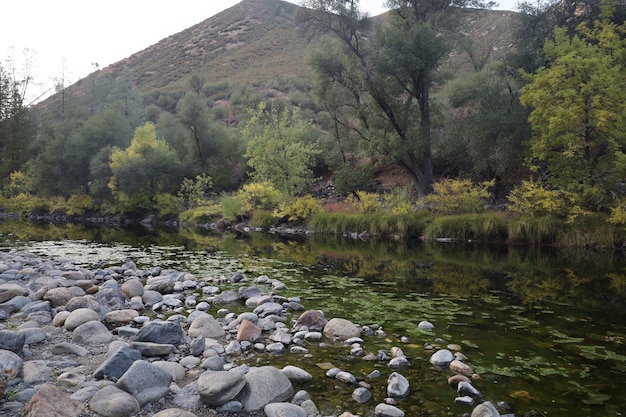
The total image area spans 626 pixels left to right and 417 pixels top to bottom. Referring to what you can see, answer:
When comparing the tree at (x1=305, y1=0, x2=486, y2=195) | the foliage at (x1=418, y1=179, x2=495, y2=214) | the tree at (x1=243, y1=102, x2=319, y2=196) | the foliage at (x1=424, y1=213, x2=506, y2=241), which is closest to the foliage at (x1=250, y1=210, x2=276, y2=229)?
the tree at (x1=243, y1=102, x2=319, y2=196)

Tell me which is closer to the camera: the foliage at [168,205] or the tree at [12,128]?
the foliage at [168,205]

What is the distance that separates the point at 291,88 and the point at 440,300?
6308cm

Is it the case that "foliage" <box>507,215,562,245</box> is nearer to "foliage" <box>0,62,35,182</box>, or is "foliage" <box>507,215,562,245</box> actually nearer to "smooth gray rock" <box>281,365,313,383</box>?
"smooth gray rock" <box>281,365,313,383</box>

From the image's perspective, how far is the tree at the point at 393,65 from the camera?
78.1 ft

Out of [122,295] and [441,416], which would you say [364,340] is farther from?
[122,295]

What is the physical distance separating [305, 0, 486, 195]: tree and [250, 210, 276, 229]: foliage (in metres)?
7.72

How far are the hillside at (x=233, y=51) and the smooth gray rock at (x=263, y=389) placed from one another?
67295 mm

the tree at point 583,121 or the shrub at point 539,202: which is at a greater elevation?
the tree at point 583,121

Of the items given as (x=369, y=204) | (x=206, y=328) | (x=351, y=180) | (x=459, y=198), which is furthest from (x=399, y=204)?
(x=206, y=328)

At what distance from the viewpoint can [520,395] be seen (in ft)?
15.5

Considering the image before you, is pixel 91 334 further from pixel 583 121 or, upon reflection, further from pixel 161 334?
pixel 583 121

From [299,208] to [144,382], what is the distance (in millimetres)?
22576

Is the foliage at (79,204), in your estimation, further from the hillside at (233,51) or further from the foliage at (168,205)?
the hillside at (233,51)

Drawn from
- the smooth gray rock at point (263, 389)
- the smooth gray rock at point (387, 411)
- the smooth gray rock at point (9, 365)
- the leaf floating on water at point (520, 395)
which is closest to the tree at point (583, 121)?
the leaf floating on water at point (520, 395)
